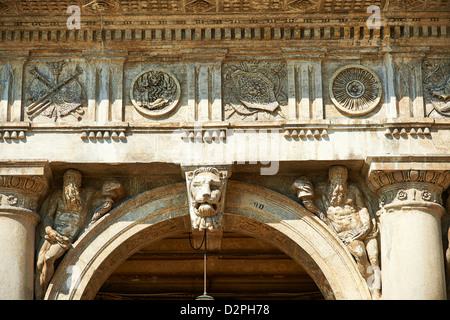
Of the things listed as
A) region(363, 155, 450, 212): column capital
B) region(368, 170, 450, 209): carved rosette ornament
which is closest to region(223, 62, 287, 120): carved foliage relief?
region(363, 155, 450, 212): column capital

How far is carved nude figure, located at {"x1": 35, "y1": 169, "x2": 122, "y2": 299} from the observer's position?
13.8 m

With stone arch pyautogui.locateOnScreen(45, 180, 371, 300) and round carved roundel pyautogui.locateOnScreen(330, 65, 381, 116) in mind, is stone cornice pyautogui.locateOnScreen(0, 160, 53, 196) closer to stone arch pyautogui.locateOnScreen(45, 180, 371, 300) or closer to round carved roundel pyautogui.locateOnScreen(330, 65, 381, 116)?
stone arch pyautogui.locateOnScreen(45, 180, 371, 300)

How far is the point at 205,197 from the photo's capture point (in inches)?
533

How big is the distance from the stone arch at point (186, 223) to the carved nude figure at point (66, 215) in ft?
0.40

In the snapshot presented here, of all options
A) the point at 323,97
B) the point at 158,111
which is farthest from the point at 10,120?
the point at 323,97

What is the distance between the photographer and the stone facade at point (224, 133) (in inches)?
539

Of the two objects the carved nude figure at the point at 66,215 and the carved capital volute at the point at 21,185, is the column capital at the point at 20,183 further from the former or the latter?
the carved nude figure at the point at 66,215

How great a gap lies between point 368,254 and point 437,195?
1.15 meters

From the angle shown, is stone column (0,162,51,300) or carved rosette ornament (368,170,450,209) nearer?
stone column (0,162,51,300)

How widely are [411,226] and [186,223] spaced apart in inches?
118

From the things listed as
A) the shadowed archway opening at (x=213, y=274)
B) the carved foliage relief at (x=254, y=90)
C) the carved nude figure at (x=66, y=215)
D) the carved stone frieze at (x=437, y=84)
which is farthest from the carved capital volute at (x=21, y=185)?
the carved stone frieze at (x=437, y=84)

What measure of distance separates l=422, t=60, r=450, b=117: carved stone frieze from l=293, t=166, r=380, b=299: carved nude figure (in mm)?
1494

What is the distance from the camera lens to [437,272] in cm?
1330

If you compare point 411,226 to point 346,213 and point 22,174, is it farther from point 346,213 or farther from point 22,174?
point 22,174
